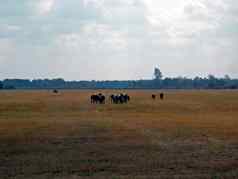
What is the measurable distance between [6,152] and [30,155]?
1.32 metres

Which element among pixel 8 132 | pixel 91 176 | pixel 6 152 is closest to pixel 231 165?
pixel 91 176

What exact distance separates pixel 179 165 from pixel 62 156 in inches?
156

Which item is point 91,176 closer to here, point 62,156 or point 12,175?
point 12,175

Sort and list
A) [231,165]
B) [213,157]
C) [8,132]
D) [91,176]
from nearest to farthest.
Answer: [91,176] < [231,165] < [213,157] < [8,132]

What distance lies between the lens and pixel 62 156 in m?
17.1

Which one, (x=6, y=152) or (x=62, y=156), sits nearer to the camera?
(x=62, y=156)

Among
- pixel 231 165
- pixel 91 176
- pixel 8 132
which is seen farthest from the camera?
pixel 8 132

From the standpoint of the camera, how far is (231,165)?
14.9 m

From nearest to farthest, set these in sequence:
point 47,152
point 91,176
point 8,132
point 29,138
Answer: point 91,176, point 47,152, point 29,138, point 8,132

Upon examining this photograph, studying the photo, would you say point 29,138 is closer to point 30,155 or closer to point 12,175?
point 30,155

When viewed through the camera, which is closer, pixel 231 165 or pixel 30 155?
pixel 231 165

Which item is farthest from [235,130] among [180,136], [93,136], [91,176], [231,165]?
[91,176]

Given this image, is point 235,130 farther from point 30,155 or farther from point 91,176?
point 91,176

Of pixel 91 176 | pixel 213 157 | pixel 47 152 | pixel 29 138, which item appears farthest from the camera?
pixel 29 138
